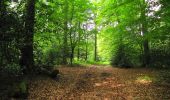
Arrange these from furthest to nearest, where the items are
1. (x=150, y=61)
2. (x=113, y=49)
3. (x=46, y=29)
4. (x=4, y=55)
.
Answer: (x=113, y=49)
(x=150, y=61)
(x=46, y=29)
(x=4, y=55)

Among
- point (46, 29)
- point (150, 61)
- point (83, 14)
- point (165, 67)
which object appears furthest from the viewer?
point (83, 14)

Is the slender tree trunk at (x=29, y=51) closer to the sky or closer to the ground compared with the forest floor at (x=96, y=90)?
closer to the sky

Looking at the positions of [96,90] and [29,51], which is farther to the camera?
[29,51]

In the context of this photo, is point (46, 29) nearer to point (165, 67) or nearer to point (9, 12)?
point (9, 12)

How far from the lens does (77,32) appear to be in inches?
981

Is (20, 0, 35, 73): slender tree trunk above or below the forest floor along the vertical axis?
above

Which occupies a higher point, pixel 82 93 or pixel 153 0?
pixel 153 0

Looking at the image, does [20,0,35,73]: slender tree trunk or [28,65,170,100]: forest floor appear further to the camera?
[20,0,35,73]: slender tree trunk

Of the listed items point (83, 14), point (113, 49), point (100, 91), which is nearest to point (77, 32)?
point (83, 14)

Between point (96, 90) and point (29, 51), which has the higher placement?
point (29, 51)

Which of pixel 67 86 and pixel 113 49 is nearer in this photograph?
pixel 67 86

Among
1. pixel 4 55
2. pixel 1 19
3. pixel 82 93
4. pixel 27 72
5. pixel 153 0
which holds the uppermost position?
pixel 153 0

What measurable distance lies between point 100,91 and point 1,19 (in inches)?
211

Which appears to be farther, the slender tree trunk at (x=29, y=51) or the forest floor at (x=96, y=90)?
the slender tree trunk at (x=29, y=51)
